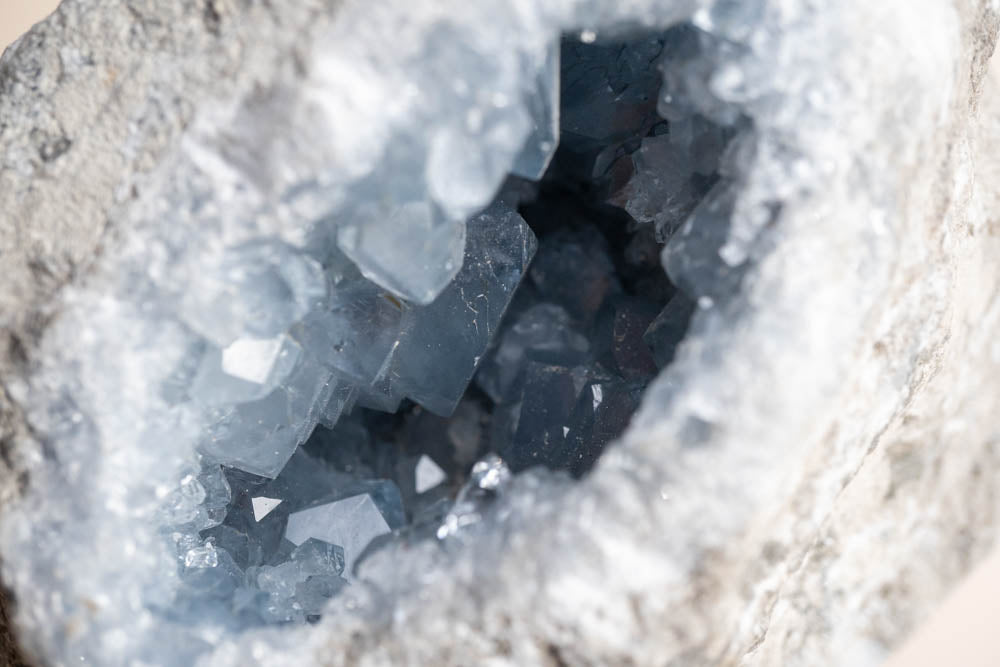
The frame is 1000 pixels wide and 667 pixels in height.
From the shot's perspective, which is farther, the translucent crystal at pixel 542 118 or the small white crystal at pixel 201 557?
the small white crystal at pixel 201 557

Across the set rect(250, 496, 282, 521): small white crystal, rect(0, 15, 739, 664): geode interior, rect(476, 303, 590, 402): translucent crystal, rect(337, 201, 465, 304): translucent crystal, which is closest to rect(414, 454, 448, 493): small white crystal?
rect(0, 15, 739, 664): geode interior

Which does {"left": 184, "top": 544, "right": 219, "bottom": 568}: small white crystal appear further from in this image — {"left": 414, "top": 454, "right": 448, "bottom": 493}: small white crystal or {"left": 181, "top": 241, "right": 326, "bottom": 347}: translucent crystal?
{"left": 414, "top": 454, "right": 448, "bottom": 493}: small white crystal

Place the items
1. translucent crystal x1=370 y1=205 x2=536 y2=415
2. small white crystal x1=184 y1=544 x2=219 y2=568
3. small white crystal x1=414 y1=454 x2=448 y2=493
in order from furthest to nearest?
1. small white crystal x1=414 y1=454 x2=448 y2=493
2. translucent crystal x1=370 y1=205 x2=536 y2=415
3. small white crystal x1=184 y1=544 x2=219 y2=568

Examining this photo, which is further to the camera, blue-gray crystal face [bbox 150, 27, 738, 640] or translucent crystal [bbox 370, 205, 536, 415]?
translucent crystal [bbox 370, 205, 536, 415]

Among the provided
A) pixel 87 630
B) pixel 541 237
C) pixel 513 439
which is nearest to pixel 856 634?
pixel 513 439

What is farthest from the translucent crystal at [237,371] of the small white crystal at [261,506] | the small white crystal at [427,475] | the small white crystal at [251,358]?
the small white crystal at [427,475]

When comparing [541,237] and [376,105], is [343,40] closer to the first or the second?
[376,105]

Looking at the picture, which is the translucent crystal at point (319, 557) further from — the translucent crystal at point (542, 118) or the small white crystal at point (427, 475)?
the translucent crystal at point (542, 118)
